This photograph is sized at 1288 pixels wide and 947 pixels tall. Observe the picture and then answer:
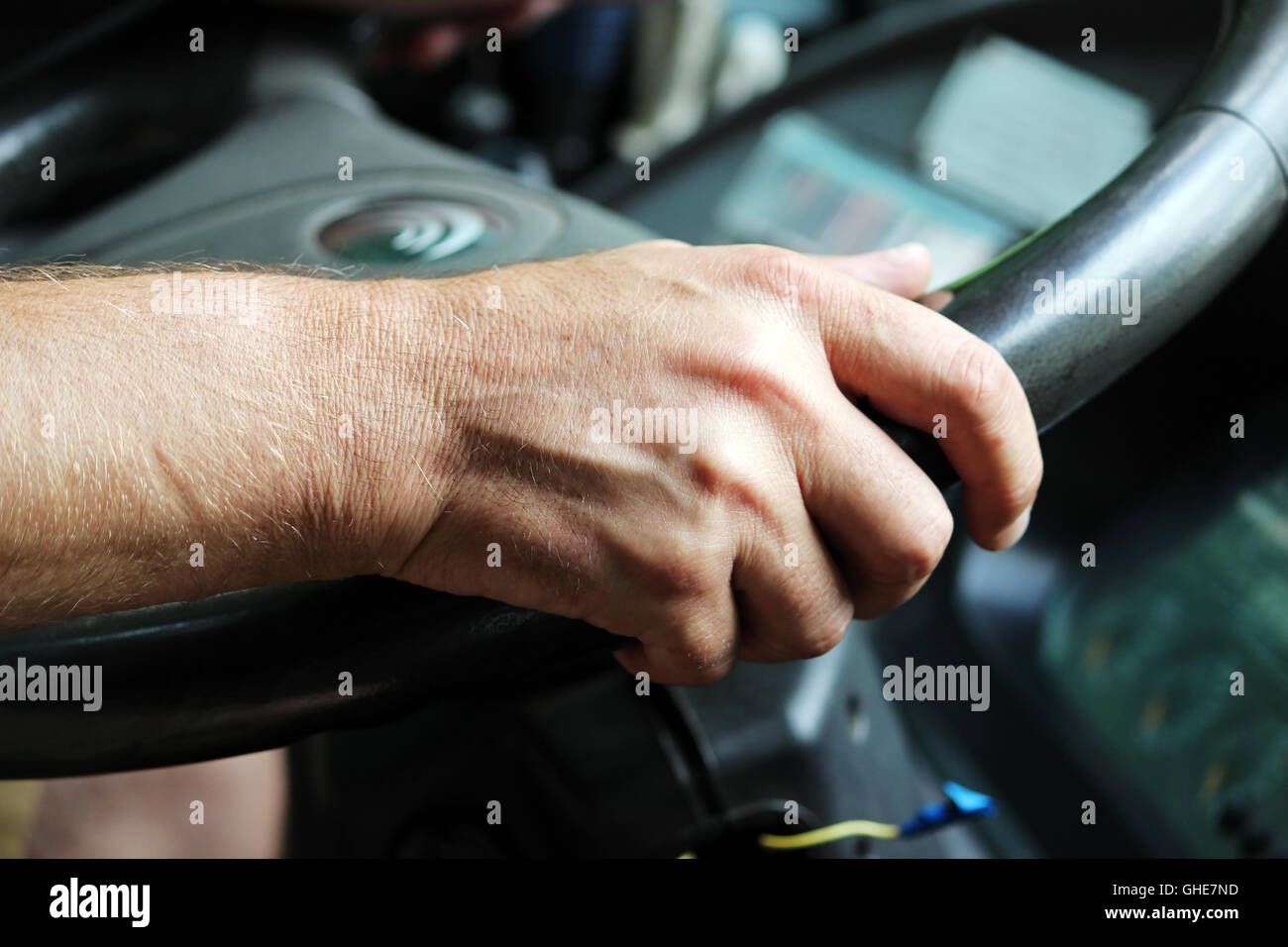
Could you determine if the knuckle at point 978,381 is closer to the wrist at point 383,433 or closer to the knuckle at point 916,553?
the knuckle at point 916,553

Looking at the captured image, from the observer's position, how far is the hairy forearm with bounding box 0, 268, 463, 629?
39cm

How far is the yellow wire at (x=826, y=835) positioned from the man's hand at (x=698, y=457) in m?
0.18

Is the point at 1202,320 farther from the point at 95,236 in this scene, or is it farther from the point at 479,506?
the point at 95,236

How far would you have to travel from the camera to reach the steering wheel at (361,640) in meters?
0.40

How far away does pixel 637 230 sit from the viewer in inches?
28.8

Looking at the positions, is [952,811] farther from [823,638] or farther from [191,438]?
[191,438]

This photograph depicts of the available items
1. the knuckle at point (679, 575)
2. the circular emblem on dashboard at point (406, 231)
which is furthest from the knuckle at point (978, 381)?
the circular emblem on dashboard at point (406, 231)

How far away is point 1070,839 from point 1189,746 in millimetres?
104

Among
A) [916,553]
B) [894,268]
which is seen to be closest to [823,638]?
[916,553]

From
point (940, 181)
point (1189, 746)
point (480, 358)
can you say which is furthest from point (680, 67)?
point (480, 358)

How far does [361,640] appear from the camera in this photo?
0.40 meters

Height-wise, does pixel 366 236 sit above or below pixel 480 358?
above
